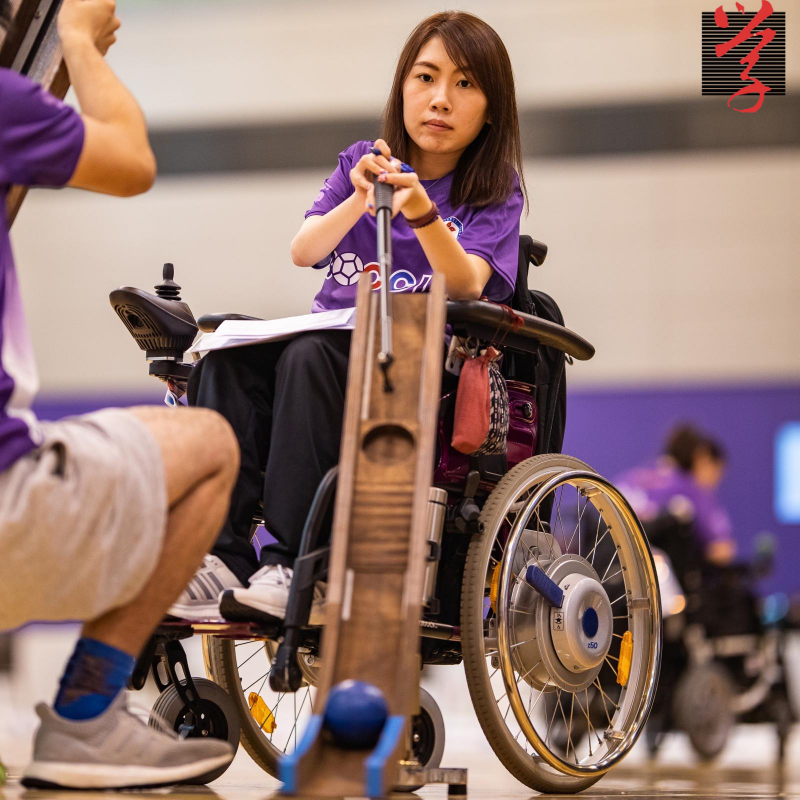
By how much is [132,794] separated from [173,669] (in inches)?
21.0

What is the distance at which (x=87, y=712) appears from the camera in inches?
54.1

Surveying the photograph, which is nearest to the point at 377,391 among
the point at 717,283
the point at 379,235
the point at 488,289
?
the point at 379,235

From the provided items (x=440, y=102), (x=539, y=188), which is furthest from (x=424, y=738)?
(x=539, y=188)

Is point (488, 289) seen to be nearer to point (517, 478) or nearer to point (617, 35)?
point (517, 478)

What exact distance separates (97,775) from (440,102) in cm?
121

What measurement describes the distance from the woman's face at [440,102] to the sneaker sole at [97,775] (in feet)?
3.73

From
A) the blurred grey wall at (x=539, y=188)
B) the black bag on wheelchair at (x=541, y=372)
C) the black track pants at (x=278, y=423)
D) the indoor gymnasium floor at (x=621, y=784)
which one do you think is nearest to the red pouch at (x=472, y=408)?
the black track pants at (x=278, y=423)

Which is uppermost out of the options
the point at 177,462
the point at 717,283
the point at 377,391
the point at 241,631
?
the point at 717,283

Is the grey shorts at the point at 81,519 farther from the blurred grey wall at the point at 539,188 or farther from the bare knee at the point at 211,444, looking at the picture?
the blurred grey wall at the point at 539,188

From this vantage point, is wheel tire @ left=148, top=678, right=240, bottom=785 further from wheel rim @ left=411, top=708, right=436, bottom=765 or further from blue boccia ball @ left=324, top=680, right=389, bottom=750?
blue boccia ball @ left=324, top=680, right=389, bottom=750

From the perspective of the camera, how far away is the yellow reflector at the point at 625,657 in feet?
6.70

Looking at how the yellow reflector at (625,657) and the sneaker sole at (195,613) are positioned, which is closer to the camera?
the sneaker sole at (195,613)

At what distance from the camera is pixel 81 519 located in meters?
1.26

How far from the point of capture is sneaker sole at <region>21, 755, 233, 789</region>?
1.35 m
